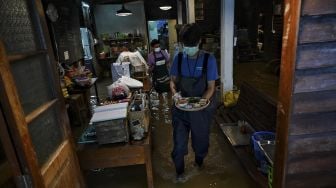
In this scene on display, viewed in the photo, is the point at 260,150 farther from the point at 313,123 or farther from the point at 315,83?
the point at 315,83

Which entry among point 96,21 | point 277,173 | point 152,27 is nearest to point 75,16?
point 96,21

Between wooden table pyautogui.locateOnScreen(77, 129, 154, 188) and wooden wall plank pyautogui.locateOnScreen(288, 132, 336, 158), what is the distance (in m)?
1.32

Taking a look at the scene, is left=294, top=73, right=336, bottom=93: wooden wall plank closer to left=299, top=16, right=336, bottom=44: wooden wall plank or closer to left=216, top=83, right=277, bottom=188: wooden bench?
left=299, top=16, right=336, bottom=44: wooden wall plank

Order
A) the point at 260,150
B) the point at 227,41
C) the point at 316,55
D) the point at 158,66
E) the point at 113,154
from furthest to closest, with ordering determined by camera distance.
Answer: the point at 158,66 → the point at 227,41 → the point at 260,150 → the point at 113,154 → the point at 316,55

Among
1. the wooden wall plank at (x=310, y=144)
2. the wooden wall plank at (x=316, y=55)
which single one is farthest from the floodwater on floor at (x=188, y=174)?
the wooden wall plank at (x=316, y=55)

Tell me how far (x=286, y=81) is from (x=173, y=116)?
1.41 m

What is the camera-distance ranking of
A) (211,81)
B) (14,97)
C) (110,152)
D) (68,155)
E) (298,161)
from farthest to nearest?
1. (211,81)
2. (110,152)
3. (68,155)
4. (298,161)
5. (14,97)

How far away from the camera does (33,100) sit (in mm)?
1492

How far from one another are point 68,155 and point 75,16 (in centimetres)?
575

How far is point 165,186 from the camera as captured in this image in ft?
8.64

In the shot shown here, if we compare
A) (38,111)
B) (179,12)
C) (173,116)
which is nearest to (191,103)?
(173,116)

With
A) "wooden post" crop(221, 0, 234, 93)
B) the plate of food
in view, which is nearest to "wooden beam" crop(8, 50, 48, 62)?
the plate of food

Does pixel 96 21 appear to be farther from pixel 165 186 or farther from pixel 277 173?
pixel 277 173

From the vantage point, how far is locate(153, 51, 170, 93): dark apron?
4.99 meters
